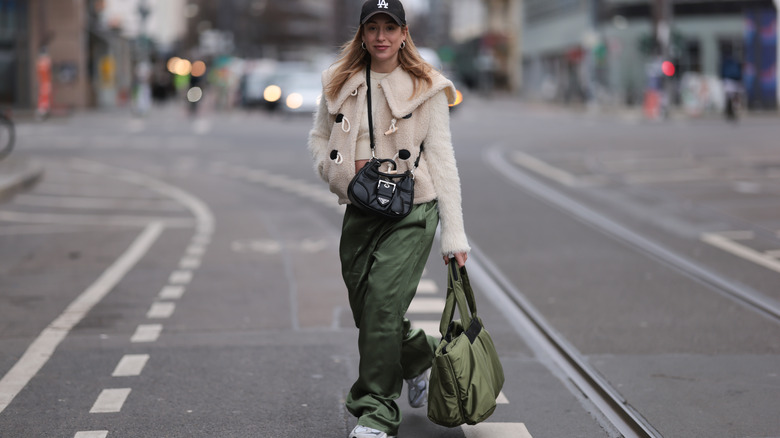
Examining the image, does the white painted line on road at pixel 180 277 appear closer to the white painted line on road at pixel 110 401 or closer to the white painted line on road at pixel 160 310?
the white painted line on road at pixel 160 310

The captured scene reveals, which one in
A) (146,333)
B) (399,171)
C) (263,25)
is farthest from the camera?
(263,25)

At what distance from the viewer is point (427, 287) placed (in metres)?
8.62

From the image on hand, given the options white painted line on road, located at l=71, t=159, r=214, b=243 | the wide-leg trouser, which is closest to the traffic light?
white painted line on road, located at l=71, t=159, r=214, b=243

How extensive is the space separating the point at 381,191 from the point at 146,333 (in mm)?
2925

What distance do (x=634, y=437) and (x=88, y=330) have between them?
11.5 feet

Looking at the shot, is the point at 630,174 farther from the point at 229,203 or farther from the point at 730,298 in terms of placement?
the point at 730,298

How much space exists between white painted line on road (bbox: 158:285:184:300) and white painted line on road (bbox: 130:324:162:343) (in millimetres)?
982

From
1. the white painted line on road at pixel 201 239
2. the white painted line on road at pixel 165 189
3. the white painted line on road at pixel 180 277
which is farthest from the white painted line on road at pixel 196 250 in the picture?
the white painted line on road at pixel 180 277

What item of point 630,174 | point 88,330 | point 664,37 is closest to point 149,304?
point 88,330

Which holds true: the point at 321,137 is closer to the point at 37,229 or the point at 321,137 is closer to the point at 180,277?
the point at 180,277

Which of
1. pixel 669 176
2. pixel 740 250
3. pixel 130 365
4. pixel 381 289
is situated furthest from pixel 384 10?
pixel 669 176

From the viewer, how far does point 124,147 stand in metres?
25.8

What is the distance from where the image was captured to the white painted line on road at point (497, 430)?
16.3 feet

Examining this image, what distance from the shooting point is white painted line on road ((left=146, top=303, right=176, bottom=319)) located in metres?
7.58
